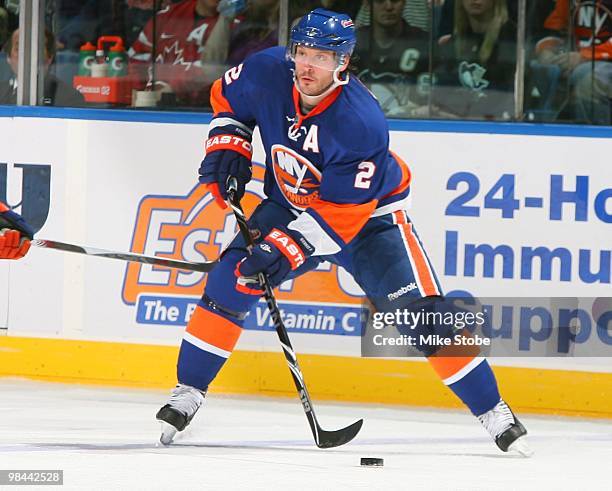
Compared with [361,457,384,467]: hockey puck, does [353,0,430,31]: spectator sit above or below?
above

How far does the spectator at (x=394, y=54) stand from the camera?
4.95m

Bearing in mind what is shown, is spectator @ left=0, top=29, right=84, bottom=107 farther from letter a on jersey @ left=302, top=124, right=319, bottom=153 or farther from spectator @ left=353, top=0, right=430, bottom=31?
letter a on jersey @ left=302, top=124, right=319, bottom=153

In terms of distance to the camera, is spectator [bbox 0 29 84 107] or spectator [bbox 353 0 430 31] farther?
spectator [bbox 0 29 84 107]

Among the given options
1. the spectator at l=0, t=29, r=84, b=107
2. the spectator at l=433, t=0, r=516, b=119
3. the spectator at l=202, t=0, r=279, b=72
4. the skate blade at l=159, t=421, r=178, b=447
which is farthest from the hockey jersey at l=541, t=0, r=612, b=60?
the skate blade at l=159, t=421, r=178, b=447

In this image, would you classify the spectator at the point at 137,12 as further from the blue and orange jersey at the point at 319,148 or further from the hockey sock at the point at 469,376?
the hockey sock at the point at 469,376

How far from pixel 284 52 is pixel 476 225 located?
0.98 meters

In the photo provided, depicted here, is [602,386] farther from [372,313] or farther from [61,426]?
[61,426]

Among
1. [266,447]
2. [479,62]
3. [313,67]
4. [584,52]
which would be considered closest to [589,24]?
[584,52]

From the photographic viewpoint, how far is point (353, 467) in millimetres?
3613

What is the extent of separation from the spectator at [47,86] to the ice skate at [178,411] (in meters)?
1.55

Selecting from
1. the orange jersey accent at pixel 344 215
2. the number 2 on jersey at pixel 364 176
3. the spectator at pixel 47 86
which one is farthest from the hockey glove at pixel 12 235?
the spectator at pixel 47 86

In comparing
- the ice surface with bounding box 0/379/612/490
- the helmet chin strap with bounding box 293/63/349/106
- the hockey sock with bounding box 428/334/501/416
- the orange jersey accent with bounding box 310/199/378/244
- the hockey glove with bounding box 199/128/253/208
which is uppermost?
the helmet chin strap with bounding box 293/63/349/106

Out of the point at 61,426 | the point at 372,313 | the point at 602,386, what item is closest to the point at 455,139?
the point at 372,313

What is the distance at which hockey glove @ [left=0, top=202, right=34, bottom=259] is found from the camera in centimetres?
386
